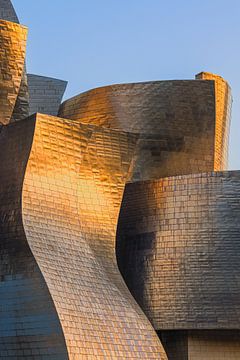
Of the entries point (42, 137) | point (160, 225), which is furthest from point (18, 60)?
point (160, 225)

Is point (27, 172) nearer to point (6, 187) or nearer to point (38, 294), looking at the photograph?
point (6, 187)

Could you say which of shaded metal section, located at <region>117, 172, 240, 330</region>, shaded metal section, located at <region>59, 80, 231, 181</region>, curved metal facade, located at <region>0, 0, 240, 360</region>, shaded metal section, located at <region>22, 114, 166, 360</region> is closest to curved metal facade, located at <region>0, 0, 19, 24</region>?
curved metal facade, located at <region>0, 0, 240, 360</region>

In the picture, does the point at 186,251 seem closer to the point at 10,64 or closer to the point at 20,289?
the point at 20,289

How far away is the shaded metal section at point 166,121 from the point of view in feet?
99.3

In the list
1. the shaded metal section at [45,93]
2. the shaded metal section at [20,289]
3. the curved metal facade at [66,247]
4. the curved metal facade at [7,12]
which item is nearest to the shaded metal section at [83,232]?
the curved metal facade at [66,247]

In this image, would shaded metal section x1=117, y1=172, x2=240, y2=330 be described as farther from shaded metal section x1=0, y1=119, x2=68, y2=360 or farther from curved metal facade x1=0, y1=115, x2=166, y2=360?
shaded metal section x1=0, y1=119, x2=68, y2=360

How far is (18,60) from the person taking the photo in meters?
27.1

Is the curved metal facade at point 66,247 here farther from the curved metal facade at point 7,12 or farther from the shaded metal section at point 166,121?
the curved metal facade at point 7,12

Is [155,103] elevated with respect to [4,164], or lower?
elevated

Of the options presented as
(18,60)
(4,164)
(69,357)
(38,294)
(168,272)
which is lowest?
(69,357)

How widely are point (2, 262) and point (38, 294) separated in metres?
1.53

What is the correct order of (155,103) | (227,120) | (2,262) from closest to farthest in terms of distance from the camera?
(2,262) → (155,103) → (227,120)

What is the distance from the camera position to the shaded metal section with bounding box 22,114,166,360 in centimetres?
2280

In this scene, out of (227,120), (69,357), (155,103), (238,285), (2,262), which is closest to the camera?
(69,357)
